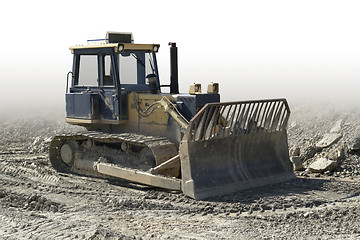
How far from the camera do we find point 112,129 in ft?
41.4

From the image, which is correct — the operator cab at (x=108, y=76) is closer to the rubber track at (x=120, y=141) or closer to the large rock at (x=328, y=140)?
the rubber track at (x=120, y=141)

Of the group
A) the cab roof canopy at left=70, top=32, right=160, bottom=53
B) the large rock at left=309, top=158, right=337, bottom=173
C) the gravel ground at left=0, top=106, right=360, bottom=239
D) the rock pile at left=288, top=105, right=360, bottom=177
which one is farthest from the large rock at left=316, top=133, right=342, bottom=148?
the cab roof canopy at left=70, top=32, right=160, bottom=53

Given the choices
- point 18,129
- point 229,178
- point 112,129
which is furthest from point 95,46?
point 18,129

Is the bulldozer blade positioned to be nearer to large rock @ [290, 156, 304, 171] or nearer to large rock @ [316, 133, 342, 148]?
large rock @ [290, 156, 304, 171]

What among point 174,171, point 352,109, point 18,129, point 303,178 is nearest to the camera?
point 174,171

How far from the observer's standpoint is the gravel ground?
799 centimetres

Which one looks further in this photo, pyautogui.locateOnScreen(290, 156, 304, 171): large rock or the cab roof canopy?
pyautogui.locateOnScreen(290, 156, 304, 171): large rock

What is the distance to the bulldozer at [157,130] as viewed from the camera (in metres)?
10.3

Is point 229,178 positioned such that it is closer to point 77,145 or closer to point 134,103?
point 134,103

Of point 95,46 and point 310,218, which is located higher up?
point 95,46

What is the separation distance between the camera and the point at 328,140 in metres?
14.3

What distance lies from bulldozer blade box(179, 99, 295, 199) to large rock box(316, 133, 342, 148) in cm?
256

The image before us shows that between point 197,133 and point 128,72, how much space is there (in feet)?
9.41

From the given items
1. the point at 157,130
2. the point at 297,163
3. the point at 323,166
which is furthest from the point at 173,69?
the point at 323,166
